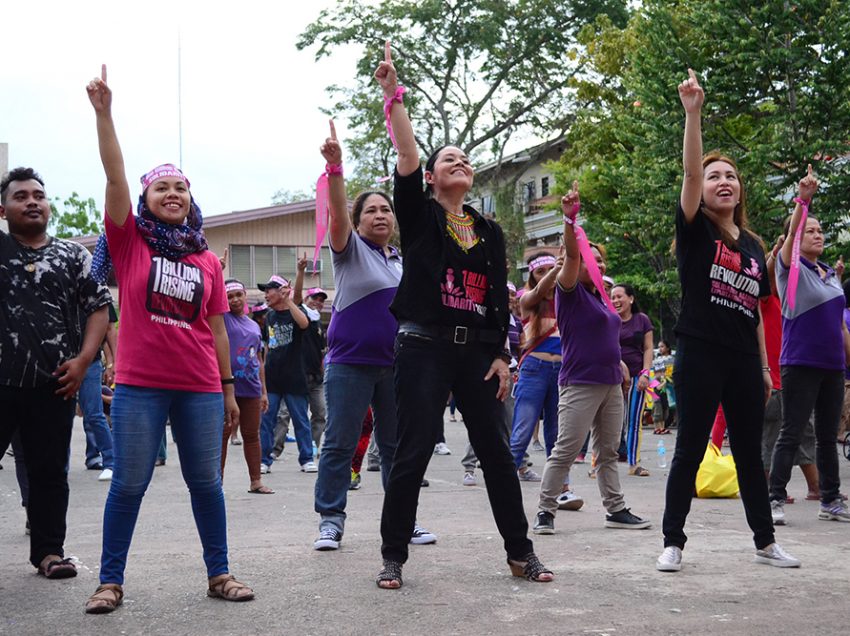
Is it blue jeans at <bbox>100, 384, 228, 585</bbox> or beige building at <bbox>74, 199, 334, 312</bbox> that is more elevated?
beige building at <bbox>74, 199, 334, 312</bbox>

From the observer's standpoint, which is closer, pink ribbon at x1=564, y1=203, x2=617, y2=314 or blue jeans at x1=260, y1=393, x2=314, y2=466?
pink ribbon at x1=564, y1=203, x2=617, y2=314

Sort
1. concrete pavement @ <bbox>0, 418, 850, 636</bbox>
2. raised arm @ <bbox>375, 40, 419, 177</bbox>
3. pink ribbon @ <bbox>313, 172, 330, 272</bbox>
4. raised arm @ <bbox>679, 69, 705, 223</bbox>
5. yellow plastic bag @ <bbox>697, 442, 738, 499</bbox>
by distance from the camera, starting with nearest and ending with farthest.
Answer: concrete pavement @ <bbox>0, 418, 850, 636</bbox> < raised arm @ <bbox>375, 40, 419, 177</bbox> < raised arm @ <bbox>679, 69, 705, 223</bbox> < pink ribbon @ <bbox>313, 172, 330, 272</bbox> < yellow plastic bag @ <bbox>697, 442, 738, 499</bbox>

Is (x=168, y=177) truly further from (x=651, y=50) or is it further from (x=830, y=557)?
(x=651, y=50)

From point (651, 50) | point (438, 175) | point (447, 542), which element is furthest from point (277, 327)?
point (651, 50)

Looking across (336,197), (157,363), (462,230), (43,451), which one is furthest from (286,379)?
(157,363)

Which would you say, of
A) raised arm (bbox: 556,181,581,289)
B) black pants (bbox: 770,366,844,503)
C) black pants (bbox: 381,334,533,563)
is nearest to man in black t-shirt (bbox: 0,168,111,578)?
black pants (bbox: 381,334,533,563)

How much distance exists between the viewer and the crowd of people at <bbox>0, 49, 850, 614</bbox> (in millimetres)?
4957

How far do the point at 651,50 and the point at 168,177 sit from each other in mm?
22320

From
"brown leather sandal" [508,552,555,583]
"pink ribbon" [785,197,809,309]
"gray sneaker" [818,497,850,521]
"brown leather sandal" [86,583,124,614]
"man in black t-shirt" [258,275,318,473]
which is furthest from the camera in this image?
"man in black t-shirt" [258,275,318,473]

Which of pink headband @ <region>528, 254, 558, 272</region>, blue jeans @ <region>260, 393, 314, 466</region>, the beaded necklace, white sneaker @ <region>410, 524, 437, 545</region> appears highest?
pink headband @ <region>528, 254, 558, 272</region>

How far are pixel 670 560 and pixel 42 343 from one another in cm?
329

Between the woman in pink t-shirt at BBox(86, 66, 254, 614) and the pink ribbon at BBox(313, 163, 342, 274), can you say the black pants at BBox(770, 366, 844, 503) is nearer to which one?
the pink ribbon at BBox(313, 163, 342, 274)

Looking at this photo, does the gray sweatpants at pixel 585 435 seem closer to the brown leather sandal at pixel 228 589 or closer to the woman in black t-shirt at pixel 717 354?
the woman in black t-shirt at pixel 717 354

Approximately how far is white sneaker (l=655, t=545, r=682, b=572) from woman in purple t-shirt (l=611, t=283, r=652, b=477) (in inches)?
226
